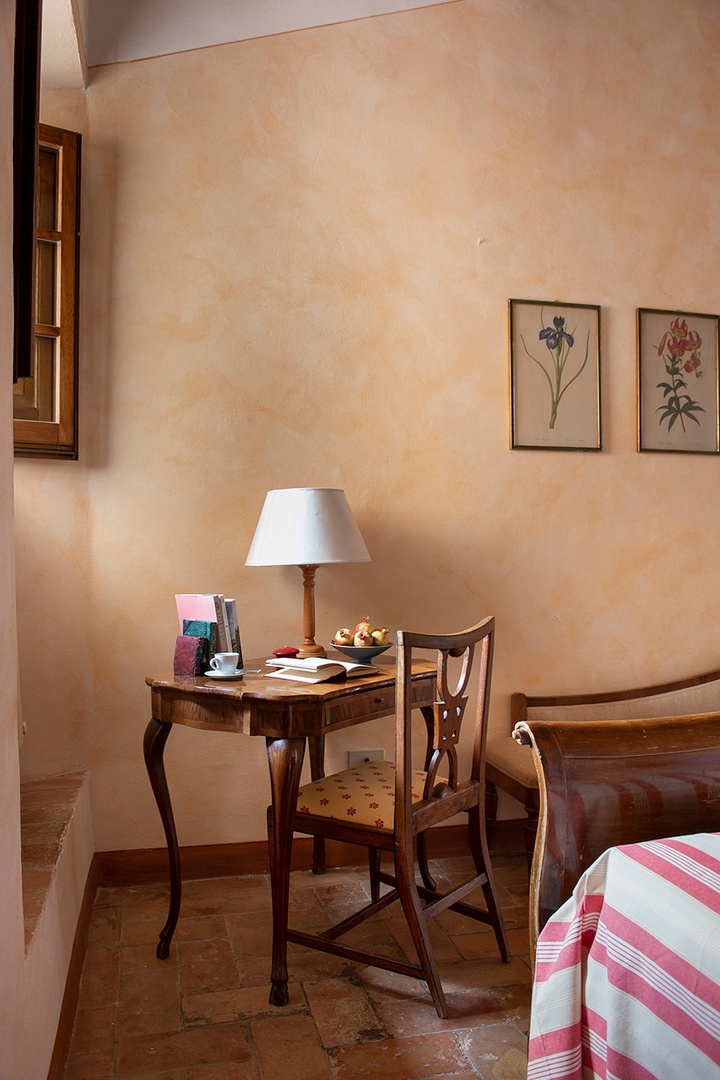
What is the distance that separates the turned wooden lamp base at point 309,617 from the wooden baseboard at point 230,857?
31.7 inches

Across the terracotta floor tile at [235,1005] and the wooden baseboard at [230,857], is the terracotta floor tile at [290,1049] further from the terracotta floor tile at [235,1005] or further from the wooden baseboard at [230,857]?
the wooden baseboard at [230,857]

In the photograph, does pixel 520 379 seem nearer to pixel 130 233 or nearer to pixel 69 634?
pixel 130 233

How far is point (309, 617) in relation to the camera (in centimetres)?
290

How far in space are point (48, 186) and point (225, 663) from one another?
1742mm

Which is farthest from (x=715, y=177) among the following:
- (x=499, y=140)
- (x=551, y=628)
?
(x=551, y=628)

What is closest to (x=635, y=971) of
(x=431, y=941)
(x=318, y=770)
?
(x=431, y=941)

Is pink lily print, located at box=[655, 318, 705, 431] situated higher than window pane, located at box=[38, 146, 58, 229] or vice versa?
window pane, located at box=[38, 146, 58, 229]

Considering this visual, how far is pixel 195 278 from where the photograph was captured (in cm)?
312

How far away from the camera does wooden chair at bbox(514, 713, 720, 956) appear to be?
5.27ft

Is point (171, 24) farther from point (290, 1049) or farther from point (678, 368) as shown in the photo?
point (290, 1049)

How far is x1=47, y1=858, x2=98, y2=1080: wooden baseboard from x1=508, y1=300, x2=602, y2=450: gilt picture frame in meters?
2.19

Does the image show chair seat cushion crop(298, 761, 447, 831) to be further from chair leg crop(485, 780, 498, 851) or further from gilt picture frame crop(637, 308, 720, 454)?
gilt picture frame crop(637, 308, 720, 454)

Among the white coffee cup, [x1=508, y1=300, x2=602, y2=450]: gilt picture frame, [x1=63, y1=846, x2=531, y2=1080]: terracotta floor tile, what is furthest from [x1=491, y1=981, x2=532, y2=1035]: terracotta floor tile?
[x1=508, y1=300, x2=602, y2=450]: gilt picture frame

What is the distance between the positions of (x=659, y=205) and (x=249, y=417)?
193cm
